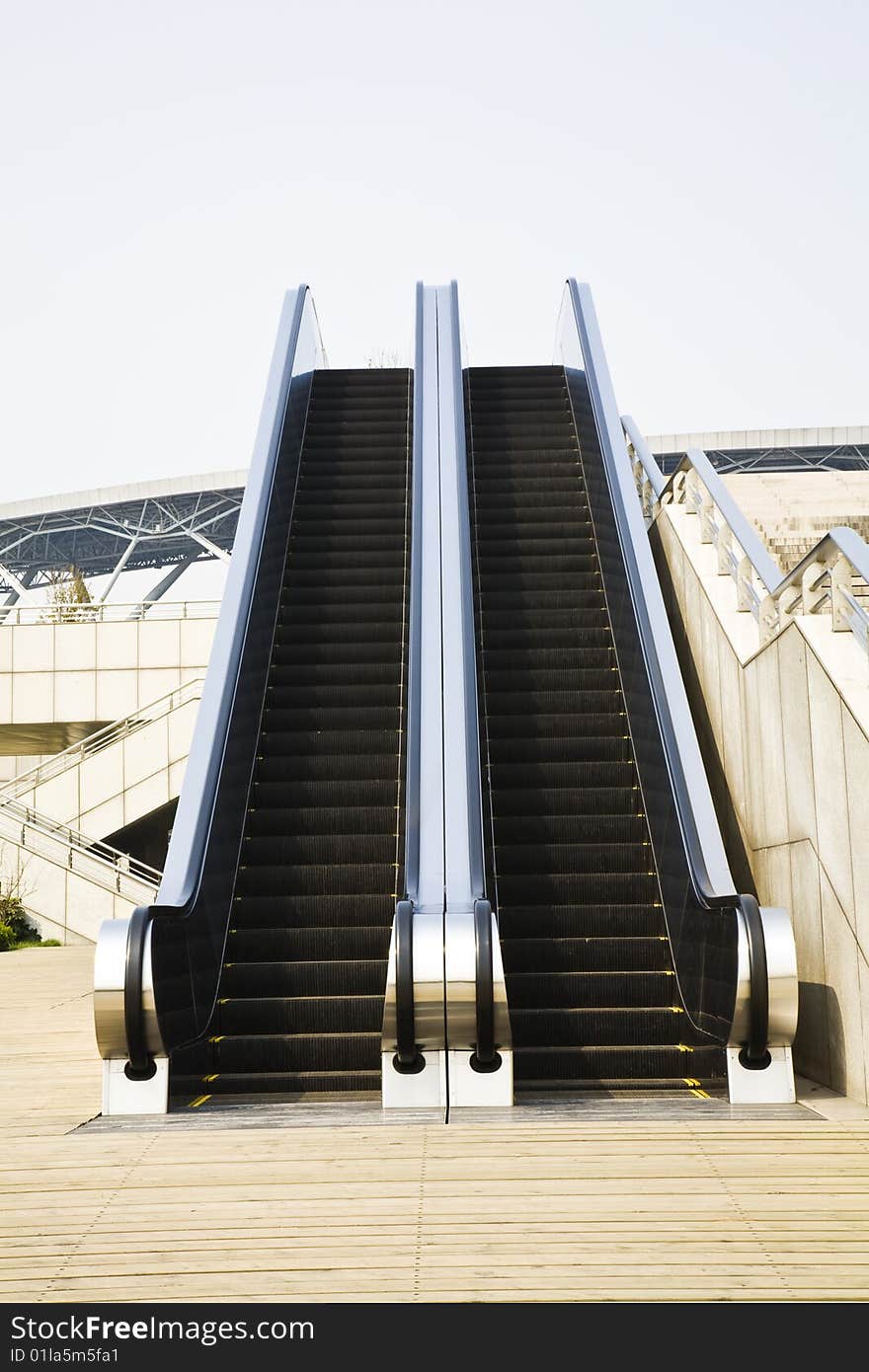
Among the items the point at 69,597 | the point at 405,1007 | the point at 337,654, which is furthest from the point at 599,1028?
the point at 69,597

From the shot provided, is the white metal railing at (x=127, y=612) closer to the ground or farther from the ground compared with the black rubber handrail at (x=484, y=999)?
farther from the ground

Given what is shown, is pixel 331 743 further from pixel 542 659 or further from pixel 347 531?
pixel 347 531

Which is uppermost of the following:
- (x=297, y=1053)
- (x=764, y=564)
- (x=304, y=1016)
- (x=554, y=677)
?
(x=764, y=564)

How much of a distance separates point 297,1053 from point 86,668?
48.6 feet

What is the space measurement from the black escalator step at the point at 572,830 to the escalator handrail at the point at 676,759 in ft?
2.29

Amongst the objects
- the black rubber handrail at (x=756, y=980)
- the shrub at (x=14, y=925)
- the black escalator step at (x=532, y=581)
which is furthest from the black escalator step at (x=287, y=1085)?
the shrub at (x=14, y=925)

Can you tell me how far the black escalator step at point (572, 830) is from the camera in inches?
314

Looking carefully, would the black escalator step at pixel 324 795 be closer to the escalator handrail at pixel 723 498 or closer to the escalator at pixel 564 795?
the escalator at pixel 564 795

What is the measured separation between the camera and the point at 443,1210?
13.4 ft

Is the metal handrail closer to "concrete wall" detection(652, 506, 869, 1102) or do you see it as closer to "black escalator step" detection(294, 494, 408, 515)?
"black escalator step" detection(294, 494, 408, 515)
